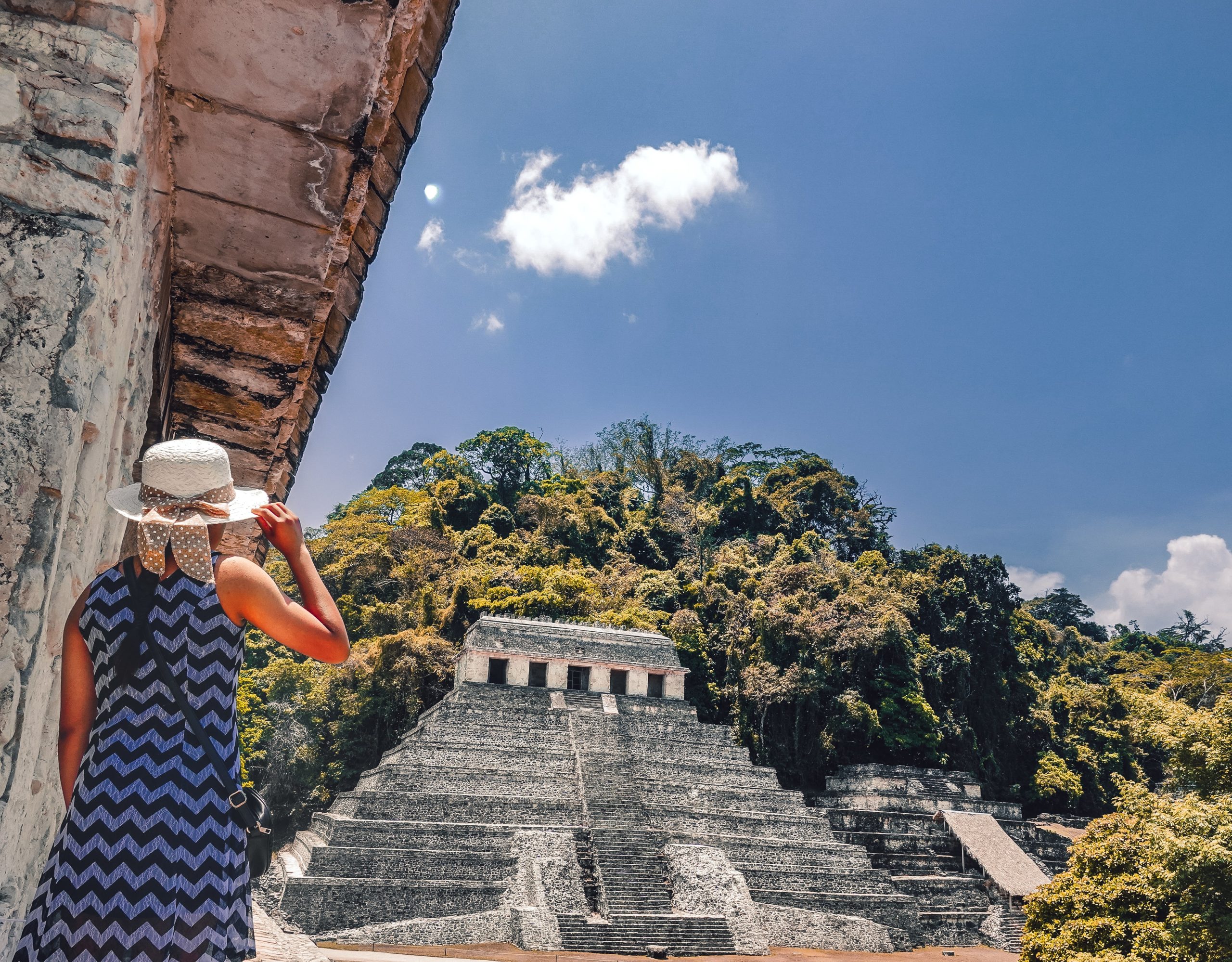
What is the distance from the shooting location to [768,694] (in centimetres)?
2450

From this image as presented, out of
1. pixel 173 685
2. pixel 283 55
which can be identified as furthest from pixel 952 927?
pixel 283 55

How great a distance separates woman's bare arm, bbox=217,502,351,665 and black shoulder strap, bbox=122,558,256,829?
11 cm

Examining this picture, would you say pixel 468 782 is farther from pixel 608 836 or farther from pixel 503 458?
pixel 503 458

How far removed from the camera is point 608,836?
15688 millimetres

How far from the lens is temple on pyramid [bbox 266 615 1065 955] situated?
13.1 m

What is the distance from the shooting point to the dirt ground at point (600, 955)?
11.6 metres

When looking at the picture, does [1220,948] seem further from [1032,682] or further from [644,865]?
[1032,682]

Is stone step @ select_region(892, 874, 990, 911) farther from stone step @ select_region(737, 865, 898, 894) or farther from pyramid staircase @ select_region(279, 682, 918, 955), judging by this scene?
stone step @ select_region(737, 865, 898, 894)

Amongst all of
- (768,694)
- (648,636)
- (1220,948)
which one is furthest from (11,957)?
(768,694)

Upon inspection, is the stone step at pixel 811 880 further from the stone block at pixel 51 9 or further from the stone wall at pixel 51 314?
the stone block at pixel 51 9

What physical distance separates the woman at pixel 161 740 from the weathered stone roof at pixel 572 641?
18991mm

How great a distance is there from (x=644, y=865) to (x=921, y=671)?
1493 cm

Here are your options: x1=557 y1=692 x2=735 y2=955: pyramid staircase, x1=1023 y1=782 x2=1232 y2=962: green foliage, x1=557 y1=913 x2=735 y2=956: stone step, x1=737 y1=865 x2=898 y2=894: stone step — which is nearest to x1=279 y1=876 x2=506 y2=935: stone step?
x1=557 y1=913 x2=735 y2=956: stone step

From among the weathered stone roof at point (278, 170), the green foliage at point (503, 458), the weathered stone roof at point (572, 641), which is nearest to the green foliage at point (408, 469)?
the green foliage at point (503, 458)
